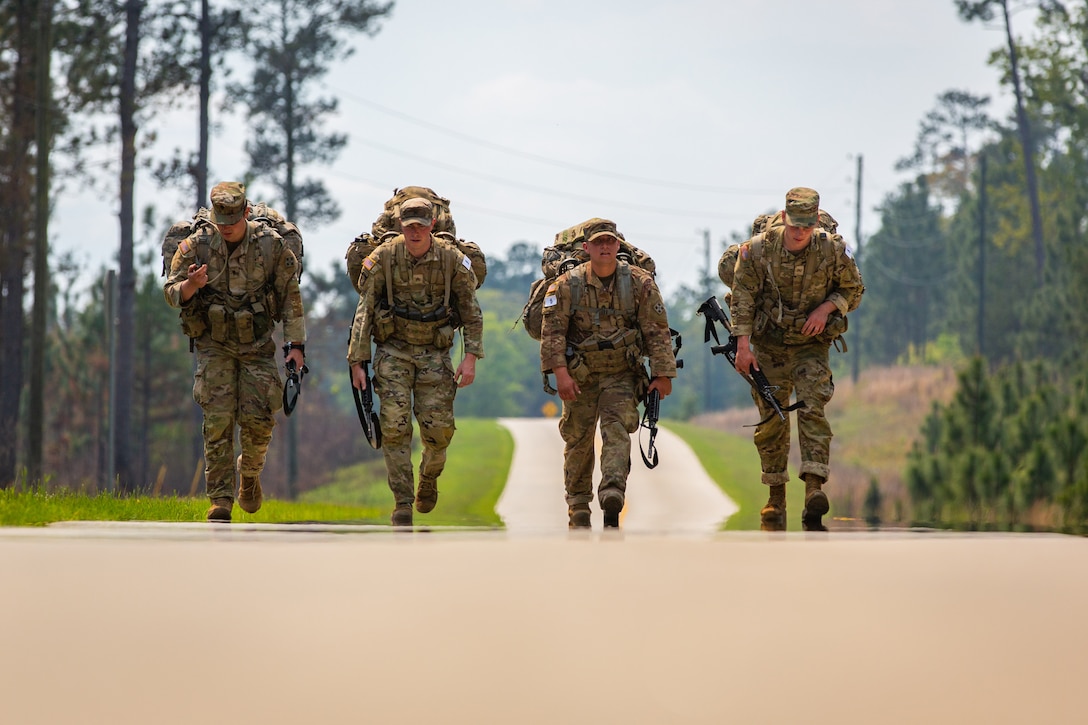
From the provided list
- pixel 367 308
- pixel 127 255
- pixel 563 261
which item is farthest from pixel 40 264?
pixel 563 261

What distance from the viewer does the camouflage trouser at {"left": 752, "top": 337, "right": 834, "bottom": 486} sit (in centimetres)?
1020

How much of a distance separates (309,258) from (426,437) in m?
42.2

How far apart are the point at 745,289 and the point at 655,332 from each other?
888 mm

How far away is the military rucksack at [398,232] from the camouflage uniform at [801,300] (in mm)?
2073

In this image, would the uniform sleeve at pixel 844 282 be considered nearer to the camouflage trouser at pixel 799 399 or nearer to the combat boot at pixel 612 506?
the camouflage trouser at pixel 799 399

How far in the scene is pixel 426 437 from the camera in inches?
420

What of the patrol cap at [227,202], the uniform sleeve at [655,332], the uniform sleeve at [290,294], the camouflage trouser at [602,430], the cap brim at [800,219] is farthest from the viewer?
the uniform sleeve at [290,294]

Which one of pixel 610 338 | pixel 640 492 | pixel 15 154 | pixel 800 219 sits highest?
pixel 15 154

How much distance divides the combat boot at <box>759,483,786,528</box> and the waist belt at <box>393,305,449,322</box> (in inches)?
113

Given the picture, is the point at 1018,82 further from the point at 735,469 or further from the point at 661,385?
the point at 661,385

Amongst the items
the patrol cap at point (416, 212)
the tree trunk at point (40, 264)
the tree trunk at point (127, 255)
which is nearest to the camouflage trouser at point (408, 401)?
the patrol cap at point (416, 212)

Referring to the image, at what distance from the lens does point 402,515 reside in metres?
9.83

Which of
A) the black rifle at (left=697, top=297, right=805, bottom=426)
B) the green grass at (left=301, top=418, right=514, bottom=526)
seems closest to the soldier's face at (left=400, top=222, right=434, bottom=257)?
the black rifle at (left=697, top=297, right=805, bottom=426)

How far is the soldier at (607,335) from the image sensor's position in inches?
395
